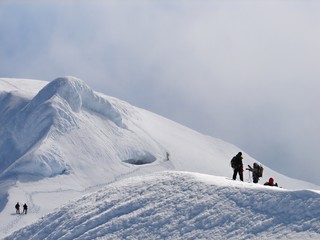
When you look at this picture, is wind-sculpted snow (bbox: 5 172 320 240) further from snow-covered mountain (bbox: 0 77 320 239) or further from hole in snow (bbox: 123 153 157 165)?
hole in snow (bbox: 123 153 157 165)

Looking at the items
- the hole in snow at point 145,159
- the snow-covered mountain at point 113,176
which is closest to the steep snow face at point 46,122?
the snow-covered mountain at point 113,176

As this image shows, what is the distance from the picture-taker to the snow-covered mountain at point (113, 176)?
3838 centimetres

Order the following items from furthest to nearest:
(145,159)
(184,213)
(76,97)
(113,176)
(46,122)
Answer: (76,97)
(145,159)
(46,122)
(113,176)
(184,213)

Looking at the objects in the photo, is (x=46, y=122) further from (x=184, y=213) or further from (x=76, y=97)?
(x=184, y=213)

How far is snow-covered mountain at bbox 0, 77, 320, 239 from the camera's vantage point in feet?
126

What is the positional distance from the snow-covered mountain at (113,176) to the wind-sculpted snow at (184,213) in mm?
60

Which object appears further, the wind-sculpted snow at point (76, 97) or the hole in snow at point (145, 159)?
the wind-sculpted snow at point (76, 97)

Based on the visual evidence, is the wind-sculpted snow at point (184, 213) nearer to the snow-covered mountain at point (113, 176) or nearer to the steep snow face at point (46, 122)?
the snow-covered mountain at point (113, 176)

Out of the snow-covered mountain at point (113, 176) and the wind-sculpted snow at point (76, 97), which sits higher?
the wind-sculpted snow at point (76, 97)

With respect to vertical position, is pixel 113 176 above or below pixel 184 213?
below

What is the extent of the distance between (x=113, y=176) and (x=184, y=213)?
42.8m

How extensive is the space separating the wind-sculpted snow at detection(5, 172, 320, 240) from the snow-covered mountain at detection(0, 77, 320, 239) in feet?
0.20

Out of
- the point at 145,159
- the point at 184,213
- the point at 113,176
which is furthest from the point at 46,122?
the point at 184,213

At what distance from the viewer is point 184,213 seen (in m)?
39.6
